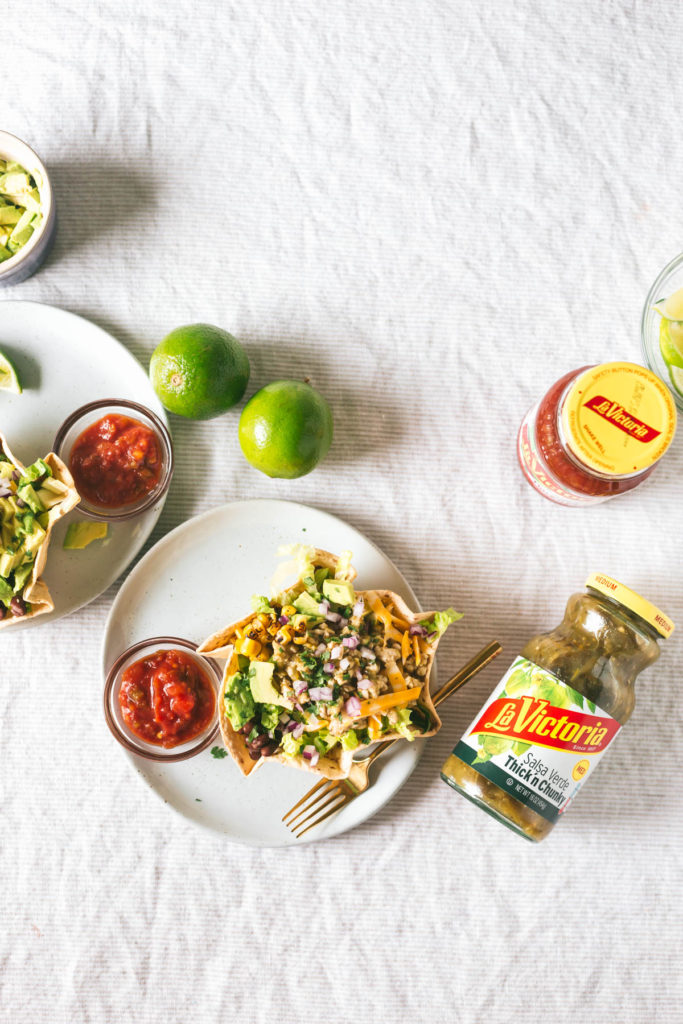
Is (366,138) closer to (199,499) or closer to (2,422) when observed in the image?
(199,499)

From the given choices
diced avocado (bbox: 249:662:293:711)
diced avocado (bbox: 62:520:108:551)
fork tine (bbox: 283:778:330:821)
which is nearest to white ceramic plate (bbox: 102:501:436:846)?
fork tine (bbox: 283:778:330:821)

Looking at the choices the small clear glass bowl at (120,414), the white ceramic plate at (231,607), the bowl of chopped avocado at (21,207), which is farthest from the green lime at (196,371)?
the bowl of chopped avocado at (21,207)

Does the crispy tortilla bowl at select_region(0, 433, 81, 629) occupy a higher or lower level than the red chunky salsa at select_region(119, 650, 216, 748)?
higher

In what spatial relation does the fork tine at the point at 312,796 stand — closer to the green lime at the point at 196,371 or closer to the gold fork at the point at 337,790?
the gold fork at the point at 337,790

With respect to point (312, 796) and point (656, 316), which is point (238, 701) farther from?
point (656, 316)

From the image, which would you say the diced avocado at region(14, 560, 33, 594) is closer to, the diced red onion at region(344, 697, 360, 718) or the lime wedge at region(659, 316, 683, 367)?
the diced red onion at region(344, 697, 360, 718)

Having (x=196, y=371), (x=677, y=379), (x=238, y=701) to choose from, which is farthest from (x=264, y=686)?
(x=677, y=379)
